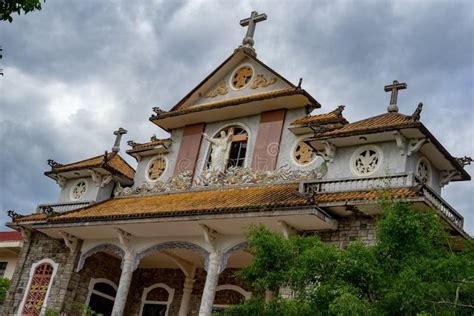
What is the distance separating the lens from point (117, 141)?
2452cm

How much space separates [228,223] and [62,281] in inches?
286

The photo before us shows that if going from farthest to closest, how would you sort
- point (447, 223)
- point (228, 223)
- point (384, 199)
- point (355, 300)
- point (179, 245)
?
1. point (179, 245)
2. point (228, 223)
3. point (447, 223)
4. point (384, 199)
5. point (355, 300)

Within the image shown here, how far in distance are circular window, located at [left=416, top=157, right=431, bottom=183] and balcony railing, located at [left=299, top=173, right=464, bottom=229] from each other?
1066 millimetres

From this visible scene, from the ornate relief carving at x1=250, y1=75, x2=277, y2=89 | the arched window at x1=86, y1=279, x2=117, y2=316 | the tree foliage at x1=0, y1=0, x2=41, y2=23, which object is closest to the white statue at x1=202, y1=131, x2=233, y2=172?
the ornate relief carving at x1=250, y1=75, x2=277, y2=89

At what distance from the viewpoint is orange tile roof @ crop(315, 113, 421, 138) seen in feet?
52.6

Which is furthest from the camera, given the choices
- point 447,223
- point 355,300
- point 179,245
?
point 179,245

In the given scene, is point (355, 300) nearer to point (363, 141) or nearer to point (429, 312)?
point (429, 312)

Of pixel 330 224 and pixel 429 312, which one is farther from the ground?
pixel 330 224

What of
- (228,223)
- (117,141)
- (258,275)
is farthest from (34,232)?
(258,275)

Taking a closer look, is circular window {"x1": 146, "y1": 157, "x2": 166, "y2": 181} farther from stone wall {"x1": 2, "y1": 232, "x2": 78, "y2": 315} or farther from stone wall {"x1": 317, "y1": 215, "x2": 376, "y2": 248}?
stone wall {"x1": 317, "y1": 215, "x2": 376, "y2": 248}

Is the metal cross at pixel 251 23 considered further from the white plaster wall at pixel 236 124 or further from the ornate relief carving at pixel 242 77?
the white plaster wall at pixel 236 124

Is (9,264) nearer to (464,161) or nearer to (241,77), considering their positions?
(241,77)

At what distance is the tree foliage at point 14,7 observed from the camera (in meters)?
8.84

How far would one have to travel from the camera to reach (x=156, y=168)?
22.4 metres
